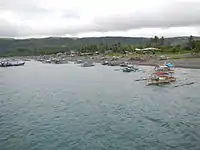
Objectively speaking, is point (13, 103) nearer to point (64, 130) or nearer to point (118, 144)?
point (64, 130)

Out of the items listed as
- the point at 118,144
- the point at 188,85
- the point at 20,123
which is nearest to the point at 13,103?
the point at 20,123

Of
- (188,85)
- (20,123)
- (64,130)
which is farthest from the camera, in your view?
(188,85)

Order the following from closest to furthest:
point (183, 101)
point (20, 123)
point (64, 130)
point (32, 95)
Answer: point (64, 130), point (20, 123), point (183, 101), point (32, 95)

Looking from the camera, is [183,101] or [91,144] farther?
[183,101]

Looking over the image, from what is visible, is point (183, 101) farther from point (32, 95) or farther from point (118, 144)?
point (32, 95)

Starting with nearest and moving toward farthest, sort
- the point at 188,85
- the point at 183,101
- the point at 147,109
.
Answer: the point at 147,109
the point at 183,101
the point at 188,85

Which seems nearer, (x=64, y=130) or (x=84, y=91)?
(x=64, y=130)

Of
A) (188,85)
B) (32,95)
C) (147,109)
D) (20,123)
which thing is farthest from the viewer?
(188,85)

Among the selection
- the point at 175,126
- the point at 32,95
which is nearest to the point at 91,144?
the point at 175,126
